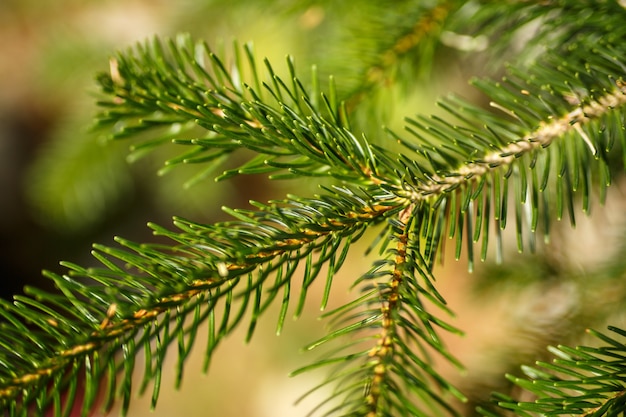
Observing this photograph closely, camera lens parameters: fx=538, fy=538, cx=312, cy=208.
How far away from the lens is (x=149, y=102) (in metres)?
0.35

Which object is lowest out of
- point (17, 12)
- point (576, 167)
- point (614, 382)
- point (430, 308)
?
point (614, 382)

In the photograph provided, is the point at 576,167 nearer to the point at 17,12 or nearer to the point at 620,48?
the point at 620,48

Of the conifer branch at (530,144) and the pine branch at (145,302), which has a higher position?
the conifer branch at (530,144)

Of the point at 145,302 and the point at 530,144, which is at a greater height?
the point at 530,144

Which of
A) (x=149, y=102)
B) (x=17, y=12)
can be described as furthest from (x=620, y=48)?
(x=17, y=12)

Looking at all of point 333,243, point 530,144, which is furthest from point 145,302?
point 530,144

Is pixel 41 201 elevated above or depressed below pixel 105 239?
below

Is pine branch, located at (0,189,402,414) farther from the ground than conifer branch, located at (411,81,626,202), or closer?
closer

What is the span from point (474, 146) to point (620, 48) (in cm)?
11

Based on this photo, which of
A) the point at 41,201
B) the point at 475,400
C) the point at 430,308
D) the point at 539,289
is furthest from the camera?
the point at 430,308

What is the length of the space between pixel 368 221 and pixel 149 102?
0.56 feet

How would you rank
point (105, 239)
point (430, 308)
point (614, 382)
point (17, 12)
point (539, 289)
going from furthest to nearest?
point (17, 12) → point (105, 239) → point (430, 308) → point (539, 289) → point (614, 382)

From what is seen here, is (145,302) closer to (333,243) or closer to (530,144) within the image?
(333,243)

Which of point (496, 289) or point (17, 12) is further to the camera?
point (17, 12)
